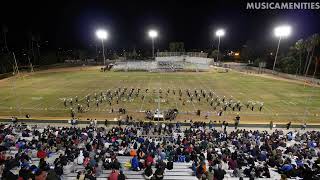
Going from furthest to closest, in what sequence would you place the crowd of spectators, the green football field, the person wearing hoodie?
1. the green football field
2. the person wearing hoodie
3. the crowd of spectators

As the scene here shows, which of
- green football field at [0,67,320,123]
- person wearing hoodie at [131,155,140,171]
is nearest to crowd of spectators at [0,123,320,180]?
person wearing hoodie at [131,155,140,171]

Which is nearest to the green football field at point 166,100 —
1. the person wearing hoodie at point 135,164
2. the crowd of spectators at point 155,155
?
the crowd of spectators at point 155,155

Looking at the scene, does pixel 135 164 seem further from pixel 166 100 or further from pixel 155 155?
pixel 166 100

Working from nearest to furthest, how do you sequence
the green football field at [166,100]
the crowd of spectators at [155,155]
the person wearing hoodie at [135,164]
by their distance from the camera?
the crowd of spectators at [155,155]
the person wearing hoodie at [135,164]
the green football field at [166,100]

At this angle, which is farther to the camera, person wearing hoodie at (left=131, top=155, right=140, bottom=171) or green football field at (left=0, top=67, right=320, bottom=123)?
green football field at (left=0, top=67, right=320, bottom=123)

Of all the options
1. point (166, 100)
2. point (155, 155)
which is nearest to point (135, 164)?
point (155, 155)

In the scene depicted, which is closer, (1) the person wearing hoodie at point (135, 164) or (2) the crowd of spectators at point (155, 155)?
(2) the crowd of spectators at point (155, 155)

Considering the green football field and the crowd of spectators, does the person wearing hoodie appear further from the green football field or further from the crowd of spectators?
the green football field

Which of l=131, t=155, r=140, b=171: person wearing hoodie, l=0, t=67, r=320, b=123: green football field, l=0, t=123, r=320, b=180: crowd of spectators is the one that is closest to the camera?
l=0, t=123, r=320, b=180: crowd of spectators

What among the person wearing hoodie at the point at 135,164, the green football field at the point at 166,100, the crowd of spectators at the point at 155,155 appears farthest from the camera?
the green football field at the point at 166,100

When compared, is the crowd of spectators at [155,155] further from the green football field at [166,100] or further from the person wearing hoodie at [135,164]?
the green football field at [166,100]

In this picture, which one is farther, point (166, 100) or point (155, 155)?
point (166, 100)

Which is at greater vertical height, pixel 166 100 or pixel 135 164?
pixel 135 164

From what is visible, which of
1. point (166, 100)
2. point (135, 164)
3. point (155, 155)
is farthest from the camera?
point (166, 100)
